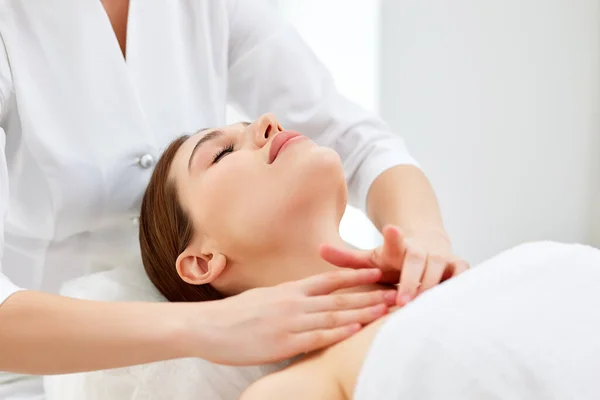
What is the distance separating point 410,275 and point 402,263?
32 millimetres

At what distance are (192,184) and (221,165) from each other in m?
0.08

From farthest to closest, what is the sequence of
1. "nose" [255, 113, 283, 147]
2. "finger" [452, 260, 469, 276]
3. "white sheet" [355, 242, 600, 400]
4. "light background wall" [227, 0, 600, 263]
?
1. "light background wall" [227, 0, 600, 263]
2. "nose" [255, 113, 283, 147]
3. "finger" [452, 260, 469, 276]
4. "white sheet" [355, 242, 600, 400]

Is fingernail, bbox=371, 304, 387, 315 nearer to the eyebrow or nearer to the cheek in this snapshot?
the cheek

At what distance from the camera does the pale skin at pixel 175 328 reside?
3.09ft

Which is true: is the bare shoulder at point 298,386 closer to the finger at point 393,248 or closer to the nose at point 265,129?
the finger at point 393,248

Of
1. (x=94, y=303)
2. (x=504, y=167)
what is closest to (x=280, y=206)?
(x=94, y=303)

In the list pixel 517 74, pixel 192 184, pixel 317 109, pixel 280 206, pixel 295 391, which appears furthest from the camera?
pixel 517 74

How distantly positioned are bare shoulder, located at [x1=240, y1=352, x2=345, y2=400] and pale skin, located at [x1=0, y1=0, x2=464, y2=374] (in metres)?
0.03

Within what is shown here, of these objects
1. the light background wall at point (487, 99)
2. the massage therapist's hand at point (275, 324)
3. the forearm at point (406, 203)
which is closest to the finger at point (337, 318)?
the massage therapist's hand at point (275, 324)

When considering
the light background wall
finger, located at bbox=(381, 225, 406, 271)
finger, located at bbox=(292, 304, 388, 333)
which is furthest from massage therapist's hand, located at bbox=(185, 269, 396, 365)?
the light background wall

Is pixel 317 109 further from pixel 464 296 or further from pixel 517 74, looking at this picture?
pixel 517 74

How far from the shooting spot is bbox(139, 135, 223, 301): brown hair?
1271mm

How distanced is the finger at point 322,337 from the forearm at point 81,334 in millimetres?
151

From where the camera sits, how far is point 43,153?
1.28 metres
